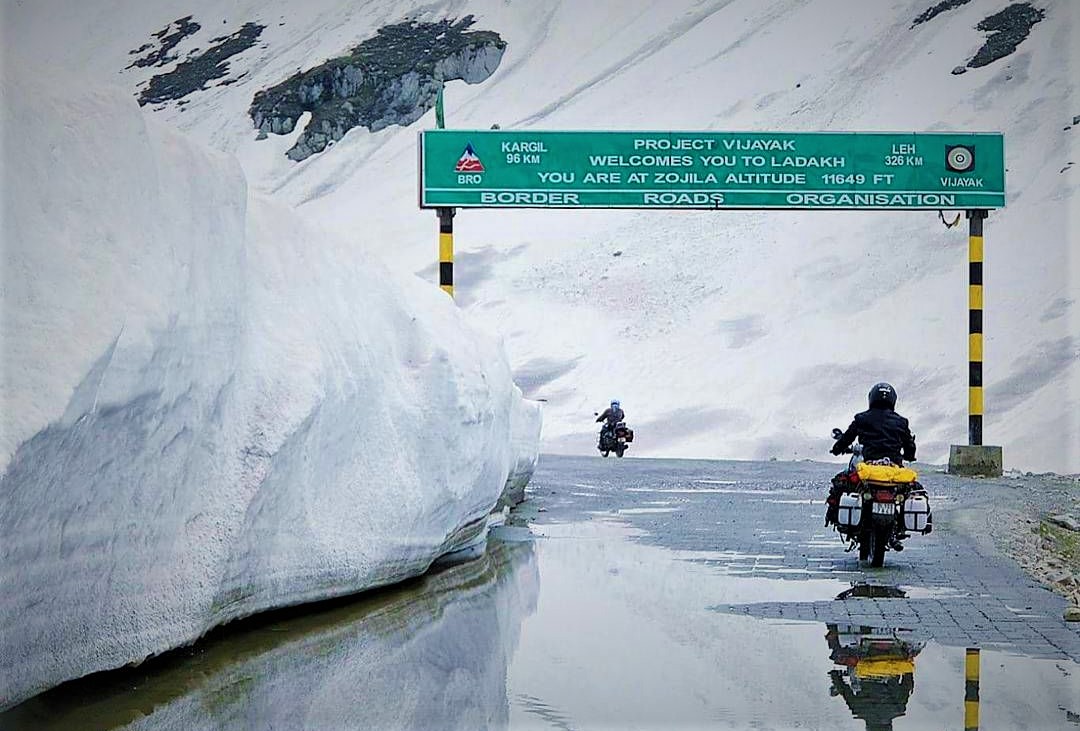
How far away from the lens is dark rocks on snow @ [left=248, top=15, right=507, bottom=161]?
59.2m

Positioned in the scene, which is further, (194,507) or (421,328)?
(421,328)

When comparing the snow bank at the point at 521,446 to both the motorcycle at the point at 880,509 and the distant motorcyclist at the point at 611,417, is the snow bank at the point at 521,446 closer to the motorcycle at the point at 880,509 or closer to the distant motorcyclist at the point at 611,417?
the motorcycle at the point at 880,509

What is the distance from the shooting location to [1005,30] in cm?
6100

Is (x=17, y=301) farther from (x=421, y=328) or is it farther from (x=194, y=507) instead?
(x=421, y=328)

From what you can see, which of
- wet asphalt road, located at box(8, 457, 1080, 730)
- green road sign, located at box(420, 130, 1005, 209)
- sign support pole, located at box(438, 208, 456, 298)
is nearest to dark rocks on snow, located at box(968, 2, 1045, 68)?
green road sign, located at box(420, 130, 1005, 209)

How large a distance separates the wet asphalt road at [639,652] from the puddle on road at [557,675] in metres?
0.01

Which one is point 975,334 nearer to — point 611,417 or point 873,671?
point 611,417

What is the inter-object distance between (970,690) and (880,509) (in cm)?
464

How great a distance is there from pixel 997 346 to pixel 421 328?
35.0 m

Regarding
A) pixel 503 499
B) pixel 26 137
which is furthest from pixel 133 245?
pixel 503 499

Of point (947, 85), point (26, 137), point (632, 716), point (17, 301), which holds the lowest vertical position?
point (632, 716)

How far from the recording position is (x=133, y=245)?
5719 mm

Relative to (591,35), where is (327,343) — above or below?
below

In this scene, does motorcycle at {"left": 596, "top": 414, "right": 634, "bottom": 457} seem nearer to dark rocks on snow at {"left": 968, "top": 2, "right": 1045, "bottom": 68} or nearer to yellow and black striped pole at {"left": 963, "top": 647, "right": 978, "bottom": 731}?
yellow and black striped pole at {"left": 963, "top": 647, "right": 978, "bottom": 731}
